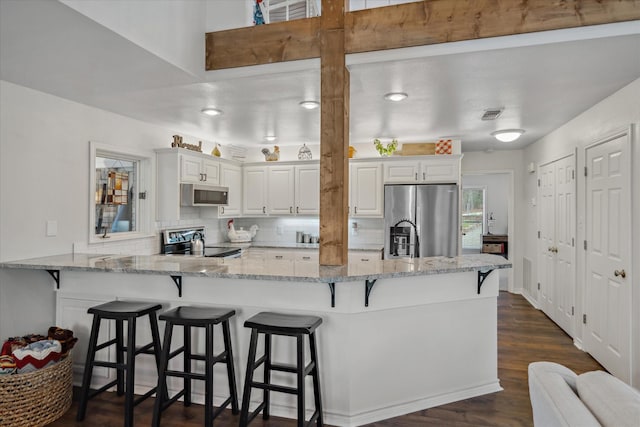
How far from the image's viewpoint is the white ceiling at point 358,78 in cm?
226

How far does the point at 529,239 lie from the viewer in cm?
596

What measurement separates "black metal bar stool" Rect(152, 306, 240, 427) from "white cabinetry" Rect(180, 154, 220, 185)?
2379mm

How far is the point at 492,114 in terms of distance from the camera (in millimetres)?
3980

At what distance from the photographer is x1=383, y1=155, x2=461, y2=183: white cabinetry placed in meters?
5.21

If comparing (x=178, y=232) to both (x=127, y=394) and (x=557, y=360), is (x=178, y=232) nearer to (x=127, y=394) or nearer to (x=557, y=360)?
(x=127, y=394)

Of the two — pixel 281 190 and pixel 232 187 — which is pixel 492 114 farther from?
pixel 232 187

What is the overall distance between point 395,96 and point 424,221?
89.1 inches

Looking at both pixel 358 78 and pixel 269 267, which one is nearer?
pixel 269 267

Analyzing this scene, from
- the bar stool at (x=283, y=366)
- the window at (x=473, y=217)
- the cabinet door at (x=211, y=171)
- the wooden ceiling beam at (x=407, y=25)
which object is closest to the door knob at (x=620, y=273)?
the wooden ceiling beam at (x=407, y=25)

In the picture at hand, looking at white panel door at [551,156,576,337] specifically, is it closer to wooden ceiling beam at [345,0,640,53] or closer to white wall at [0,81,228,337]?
wooden ceiling beam at [345,0,640,53]

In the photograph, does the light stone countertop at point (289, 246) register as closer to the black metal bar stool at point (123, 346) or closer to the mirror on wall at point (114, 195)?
the mirror on wall at point (114, 195)

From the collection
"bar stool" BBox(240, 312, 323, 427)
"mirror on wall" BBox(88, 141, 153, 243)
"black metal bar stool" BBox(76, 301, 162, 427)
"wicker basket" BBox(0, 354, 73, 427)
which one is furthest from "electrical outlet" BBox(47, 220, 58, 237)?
"bar stool" BBox(240, 312, 323, 427)

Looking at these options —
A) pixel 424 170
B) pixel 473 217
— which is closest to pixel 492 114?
pixel 424 170

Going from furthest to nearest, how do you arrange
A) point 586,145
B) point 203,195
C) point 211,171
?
point 211,171, point 203,195, point 586,145
